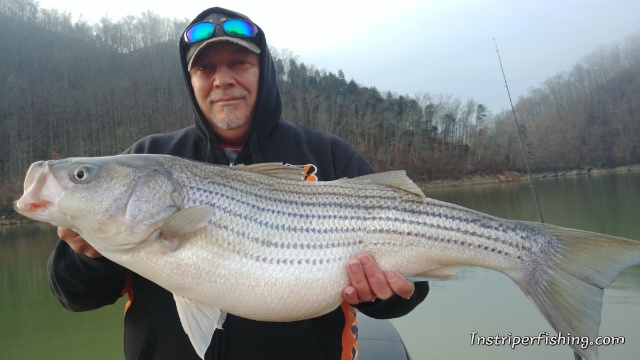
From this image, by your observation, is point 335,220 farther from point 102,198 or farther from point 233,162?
point 102,198

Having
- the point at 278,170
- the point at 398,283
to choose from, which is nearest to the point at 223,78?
the point at 278,170

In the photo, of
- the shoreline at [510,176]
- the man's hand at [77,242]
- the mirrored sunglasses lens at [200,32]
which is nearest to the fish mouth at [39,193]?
the man's hand at [77,242]

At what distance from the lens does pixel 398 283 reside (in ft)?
9.59

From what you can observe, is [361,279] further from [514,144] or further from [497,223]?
[514,144]

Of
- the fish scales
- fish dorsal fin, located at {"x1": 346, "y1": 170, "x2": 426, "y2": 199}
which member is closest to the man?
the fish scales

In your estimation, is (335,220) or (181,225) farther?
(335,220)

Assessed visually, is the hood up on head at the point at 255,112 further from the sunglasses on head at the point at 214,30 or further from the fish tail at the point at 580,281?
the fish tail at the point at 580,281

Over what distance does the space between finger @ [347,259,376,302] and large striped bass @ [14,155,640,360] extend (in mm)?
65

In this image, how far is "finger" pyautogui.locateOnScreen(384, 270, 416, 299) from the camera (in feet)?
9.54

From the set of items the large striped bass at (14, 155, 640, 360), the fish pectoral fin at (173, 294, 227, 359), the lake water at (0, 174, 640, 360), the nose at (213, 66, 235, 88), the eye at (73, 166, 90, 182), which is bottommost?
the lake water at (0, 174, 640, 360)

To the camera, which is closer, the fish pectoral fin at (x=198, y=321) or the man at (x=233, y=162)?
the fish pectoral fin at (x=198, y=321)

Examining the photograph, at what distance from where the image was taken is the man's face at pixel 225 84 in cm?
367

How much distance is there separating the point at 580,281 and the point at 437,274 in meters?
0.90

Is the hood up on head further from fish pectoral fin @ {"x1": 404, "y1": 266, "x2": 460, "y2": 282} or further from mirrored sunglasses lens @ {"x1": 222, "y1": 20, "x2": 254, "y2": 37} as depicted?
fish pectoral fin @ {"x1": 404, "y1": 266, "x2": 460, "y2": 282}
